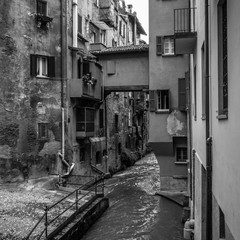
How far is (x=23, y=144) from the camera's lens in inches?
815

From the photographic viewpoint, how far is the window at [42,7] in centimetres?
2124

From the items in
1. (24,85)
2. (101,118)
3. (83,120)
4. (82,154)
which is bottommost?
(82,154)

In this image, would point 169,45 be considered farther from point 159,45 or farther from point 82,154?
point 82,154

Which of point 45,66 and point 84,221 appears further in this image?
point 45,66

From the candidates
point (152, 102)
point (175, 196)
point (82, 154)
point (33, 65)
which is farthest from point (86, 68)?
point (175, 196)

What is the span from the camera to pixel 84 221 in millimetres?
14344

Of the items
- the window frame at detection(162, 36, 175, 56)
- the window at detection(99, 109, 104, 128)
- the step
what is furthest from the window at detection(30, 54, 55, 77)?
the step

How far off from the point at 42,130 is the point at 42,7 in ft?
24.8

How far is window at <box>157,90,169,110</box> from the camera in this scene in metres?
20.7

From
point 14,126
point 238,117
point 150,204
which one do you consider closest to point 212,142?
point 238,117

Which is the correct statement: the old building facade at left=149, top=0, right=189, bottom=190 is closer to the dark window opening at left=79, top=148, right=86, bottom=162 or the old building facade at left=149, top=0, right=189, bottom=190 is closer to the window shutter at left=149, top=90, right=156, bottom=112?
the window shutter at left=149, top=90, right=156, bottom=112

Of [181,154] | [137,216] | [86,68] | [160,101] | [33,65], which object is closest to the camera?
[137,216]

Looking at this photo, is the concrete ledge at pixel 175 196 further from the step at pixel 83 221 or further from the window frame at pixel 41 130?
the window frame at pixel 41 130

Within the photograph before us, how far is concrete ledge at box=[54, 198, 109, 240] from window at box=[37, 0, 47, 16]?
468 inches
